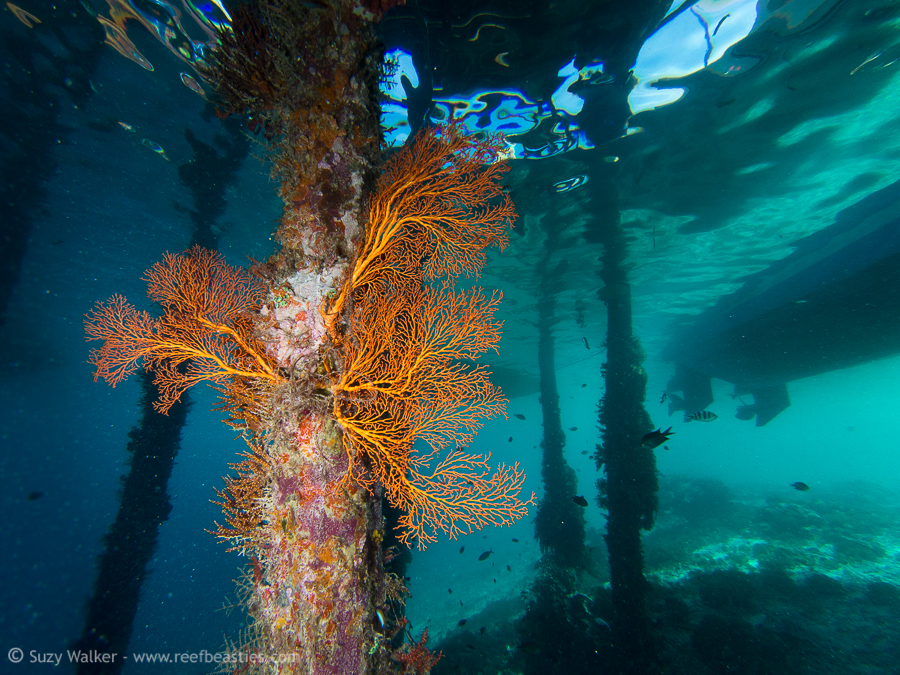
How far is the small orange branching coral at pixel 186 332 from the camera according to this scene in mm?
3586

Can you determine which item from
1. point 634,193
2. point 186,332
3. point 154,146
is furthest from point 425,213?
point 154,146

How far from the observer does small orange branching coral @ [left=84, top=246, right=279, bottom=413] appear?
11.8ft

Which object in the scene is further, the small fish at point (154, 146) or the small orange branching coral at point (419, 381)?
the small fish at point (154, 146)

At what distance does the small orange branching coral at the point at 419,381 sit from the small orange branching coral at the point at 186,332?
43.1 inches

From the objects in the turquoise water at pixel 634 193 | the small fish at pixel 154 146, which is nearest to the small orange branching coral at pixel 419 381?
the turquoise water at pixel 634 193

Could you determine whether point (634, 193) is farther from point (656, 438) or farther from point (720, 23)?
point (656, 438)

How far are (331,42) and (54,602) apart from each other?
308 feet

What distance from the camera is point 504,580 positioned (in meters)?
21.8

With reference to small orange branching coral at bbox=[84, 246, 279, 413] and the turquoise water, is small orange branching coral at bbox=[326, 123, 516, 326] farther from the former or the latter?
the turquoise water

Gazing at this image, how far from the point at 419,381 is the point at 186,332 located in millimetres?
2806

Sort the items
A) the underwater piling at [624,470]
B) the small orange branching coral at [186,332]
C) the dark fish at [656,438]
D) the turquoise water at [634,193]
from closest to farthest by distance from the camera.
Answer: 1. the small orange branching coral at [186,332]
2. the turquoise water at [634,193]
3. the dark fish at [656,438]
4. the underwater piling at [624,470]

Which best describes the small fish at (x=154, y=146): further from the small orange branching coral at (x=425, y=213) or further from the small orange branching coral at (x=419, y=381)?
the small orange branching coral at (x=419, y=381)

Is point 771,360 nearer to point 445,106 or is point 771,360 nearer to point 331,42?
point 445,106

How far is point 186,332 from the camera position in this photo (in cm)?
378
